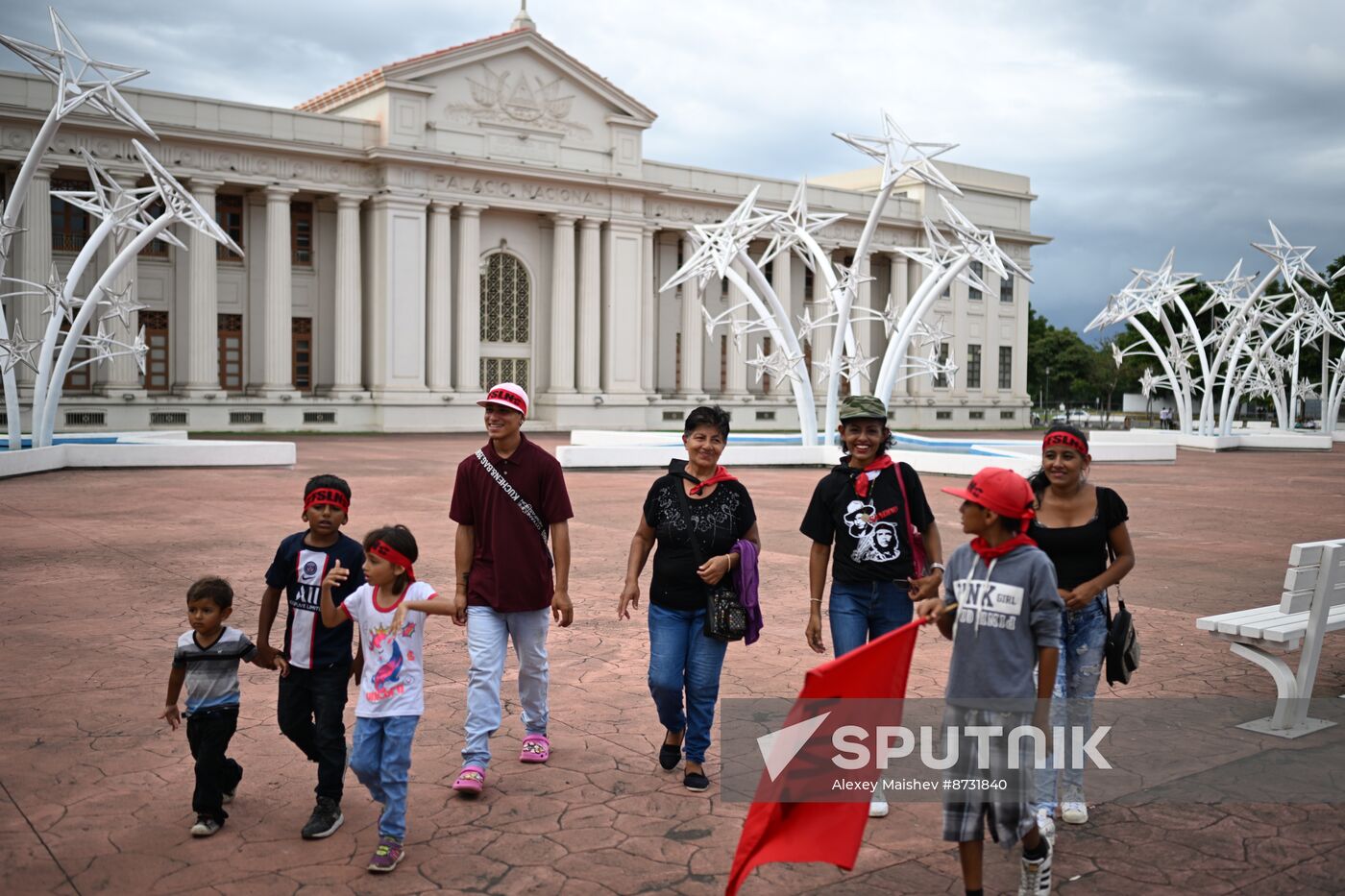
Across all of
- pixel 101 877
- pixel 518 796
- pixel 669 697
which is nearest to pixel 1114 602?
pixel 669 697

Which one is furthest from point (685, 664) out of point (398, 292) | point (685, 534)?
point (398, 292)

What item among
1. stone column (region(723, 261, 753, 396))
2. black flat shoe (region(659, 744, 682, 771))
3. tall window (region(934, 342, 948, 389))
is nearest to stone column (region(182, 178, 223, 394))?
stone column (region(723, 261, 753, 396))

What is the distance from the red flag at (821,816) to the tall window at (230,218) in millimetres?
39477

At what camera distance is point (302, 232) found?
41188mm

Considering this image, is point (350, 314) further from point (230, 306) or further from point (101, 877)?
point (101, 877)

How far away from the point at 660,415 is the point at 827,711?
42112 millimetres

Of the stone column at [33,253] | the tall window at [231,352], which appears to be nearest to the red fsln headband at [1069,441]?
the stone column at [33,253]

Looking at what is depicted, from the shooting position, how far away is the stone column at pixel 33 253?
34594mm

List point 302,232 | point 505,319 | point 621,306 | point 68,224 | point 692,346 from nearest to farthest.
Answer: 1. point 68,224
2. point 302,232
3. point 505,319
4. point 621,306
5. point 692,346

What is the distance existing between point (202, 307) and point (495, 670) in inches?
1414

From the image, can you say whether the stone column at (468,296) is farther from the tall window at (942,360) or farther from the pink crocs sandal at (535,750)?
the pink crocs sandal at (535,750)

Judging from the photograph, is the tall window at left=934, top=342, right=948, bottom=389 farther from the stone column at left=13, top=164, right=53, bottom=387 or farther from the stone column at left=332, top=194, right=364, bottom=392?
the stone column at left=13, top=164, right=53, bottom=387

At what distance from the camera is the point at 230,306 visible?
131 feet

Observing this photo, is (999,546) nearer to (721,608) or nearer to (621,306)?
(721,608)
